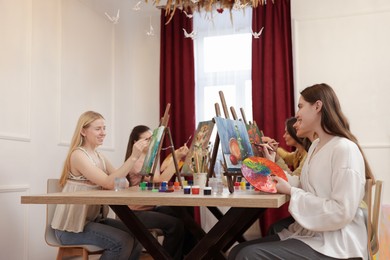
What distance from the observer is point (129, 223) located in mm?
2176

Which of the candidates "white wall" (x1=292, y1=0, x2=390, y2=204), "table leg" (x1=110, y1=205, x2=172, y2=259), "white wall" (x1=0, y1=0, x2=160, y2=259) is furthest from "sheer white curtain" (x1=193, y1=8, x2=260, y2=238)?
"table leg" (x1=110, y1=205, x2=172, y2=259)

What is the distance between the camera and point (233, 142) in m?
2.29

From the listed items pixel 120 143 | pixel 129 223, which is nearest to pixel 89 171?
pixel 129 223

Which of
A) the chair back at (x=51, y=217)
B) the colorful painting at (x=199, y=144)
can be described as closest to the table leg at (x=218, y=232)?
the colorful painting at (x=199, y=144)

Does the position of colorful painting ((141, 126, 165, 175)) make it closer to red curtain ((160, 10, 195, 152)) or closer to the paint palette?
the paint palette

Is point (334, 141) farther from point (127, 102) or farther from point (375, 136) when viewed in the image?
point (127, 102)

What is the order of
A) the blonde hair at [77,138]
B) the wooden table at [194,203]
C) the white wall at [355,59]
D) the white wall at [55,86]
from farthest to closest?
the white wall at [355,59], the white wall at [55,86], the blonde hair at [77,138], the wooden table at [194,203]

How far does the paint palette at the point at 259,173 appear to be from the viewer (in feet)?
6.60

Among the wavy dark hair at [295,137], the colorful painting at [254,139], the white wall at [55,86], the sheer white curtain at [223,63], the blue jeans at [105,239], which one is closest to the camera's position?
the blue jeans at [105,239]

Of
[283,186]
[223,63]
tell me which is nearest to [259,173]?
[283,186]

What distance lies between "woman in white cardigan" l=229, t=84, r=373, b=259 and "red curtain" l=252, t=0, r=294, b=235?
2482mm

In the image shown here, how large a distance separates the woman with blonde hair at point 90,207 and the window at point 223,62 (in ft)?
6.98

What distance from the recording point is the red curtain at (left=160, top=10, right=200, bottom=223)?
484cm

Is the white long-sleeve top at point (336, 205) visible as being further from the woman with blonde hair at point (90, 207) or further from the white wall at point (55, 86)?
the white wall at point (55, 86)
